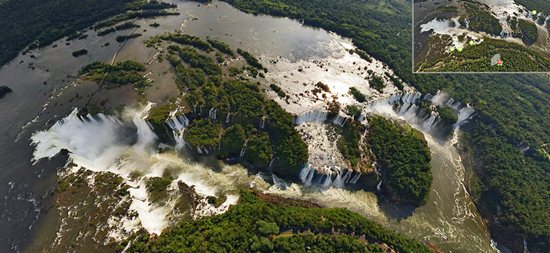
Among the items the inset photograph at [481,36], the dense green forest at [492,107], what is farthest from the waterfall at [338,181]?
the inset photograph at [481,36]

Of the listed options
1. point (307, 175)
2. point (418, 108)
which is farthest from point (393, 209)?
point (418, 108)

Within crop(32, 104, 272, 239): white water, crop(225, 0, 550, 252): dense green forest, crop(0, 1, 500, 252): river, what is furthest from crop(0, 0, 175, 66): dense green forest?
crop(225, 0, 550, 252): dense green forest

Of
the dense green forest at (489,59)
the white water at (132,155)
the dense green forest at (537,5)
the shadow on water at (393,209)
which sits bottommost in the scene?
the shadow on water at (393,209)

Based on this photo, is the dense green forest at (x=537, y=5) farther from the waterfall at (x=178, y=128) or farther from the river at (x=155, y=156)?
the waterfall at (x=178, y=128)

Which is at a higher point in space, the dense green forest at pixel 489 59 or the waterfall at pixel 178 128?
the dense green forest at pixel 489 59

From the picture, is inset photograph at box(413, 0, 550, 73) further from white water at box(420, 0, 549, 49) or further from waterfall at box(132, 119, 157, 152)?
waterfall at box(132, 119, 157, 152)

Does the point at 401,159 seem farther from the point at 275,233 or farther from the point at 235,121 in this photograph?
the point at 235,121
